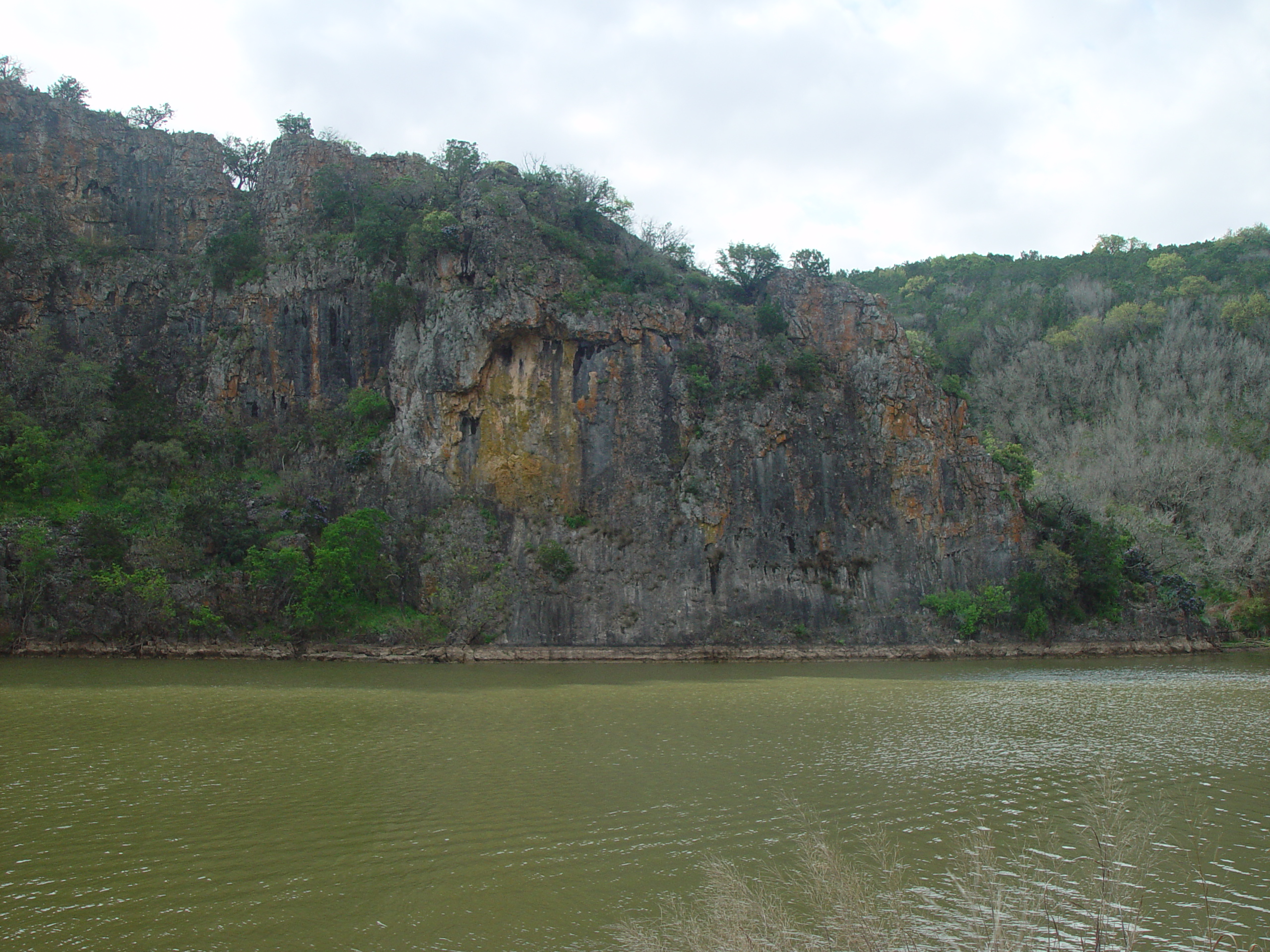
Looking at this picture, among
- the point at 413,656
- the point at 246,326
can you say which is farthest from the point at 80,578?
the point at 246,326

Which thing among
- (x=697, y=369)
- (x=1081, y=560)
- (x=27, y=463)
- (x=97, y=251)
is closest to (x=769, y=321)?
(x=697, y=369)

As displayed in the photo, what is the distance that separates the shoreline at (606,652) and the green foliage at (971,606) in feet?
3.32

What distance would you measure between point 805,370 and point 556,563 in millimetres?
17716

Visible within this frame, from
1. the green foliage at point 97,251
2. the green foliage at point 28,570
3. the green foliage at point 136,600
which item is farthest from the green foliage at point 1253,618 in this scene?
the green foliage at point 97,251

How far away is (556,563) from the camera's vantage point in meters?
39.2

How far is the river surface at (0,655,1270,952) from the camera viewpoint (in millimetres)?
8305

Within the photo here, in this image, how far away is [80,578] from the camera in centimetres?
3319

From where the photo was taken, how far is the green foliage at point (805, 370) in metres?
45.2

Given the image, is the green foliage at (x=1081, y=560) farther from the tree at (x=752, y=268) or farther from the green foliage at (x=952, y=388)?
the tree at (x=752, y=268)

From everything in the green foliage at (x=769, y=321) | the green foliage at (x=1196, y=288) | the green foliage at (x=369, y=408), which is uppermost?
the green foliage at (x=1196, y=288)

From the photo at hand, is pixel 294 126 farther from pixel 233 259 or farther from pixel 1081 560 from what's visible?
pixel 1081 560

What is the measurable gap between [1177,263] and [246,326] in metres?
78.4

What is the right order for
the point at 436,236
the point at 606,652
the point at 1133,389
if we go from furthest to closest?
the point at 1133,389 → the point at 436,236 → the point at 606,652

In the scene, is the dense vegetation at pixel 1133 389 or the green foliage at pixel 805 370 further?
the dense vegetation at pixel 1133 389
